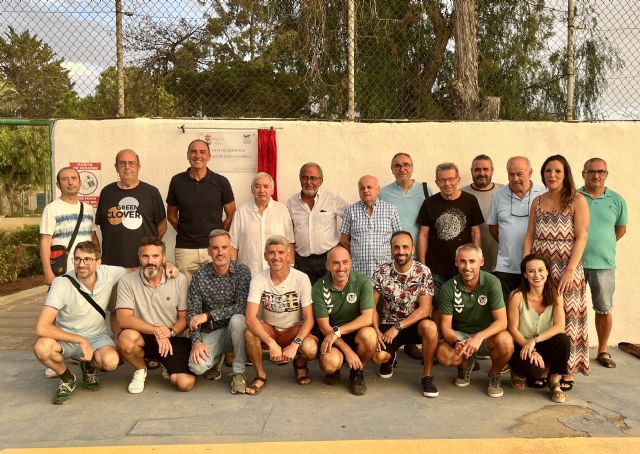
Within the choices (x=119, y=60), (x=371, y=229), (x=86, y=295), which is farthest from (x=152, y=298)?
(x=119, y=60)

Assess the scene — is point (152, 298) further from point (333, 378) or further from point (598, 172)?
point (598, 172)

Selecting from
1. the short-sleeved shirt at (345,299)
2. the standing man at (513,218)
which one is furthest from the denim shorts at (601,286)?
the short-sleeved shirt at (345,299)

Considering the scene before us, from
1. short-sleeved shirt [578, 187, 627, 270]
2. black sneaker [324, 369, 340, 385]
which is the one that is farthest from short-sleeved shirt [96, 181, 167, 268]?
short-sleeved shirt [578, 187, 627, 270]

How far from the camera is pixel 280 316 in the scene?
14.7 feet

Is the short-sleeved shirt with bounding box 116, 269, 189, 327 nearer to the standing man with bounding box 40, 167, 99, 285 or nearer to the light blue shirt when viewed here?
the standing man with bounding box 40, 167, 99, 285

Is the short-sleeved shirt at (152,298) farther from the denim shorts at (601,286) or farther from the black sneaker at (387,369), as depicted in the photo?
the denim shorts at (601,286)

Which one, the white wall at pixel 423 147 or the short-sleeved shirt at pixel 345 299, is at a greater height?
the white wall at pixel 423 147

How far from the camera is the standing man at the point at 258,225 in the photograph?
505 centimetres

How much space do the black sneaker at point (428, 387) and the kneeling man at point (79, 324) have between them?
2.29 meters

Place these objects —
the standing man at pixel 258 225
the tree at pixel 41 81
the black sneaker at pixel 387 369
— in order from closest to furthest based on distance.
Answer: the black sneaker at pixel 387 369 → the standing man at pixel 258 225 → the tree at pixel 41 81

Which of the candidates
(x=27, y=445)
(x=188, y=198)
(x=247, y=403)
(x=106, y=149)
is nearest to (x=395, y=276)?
(x=247, y=403)

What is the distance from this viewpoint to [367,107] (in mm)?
5984

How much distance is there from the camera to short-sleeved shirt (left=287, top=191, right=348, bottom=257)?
5121 mm

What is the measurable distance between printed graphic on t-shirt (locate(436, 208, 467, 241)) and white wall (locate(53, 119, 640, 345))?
96 cm
